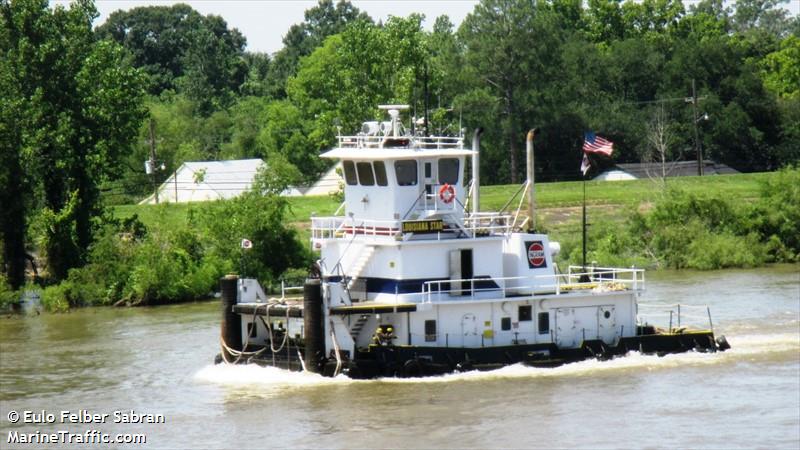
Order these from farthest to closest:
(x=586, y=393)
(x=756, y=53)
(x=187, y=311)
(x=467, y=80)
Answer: (x=756, y=53) < (x=467, y=80) < (x=187, y=311) < (x=586, y=393)

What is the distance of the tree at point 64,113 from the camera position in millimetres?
55344

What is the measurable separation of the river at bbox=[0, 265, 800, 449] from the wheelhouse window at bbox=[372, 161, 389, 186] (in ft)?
16.0

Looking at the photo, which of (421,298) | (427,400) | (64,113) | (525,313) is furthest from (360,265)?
(64,113)

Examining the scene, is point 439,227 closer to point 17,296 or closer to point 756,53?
point 17,296

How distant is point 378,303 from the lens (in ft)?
112

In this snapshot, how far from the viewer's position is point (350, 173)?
3588 cm

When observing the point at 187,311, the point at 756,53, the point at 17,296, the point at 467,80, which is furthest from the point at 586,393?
the point at 756,53

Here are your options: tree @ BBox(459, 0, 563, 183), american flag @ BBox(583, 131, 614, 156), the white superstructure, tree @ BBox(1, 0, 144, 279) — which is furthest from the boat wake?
tree @ BBox(459, 0, 563, 183)

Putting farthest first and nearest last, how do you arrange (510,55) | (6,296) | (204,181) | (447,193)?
(510,55)
(204,181)
(6,296)
(447,193)

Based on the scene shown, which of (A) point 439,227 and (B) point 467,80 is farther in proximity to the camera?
(B) point 467,80

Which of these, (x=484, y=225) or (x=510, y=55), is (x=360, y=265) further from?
(x=510, y=55)

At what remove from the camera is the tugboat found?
33.3m

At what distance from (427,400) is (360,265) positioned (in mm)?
4359

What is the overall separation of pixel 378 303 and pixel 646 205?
3730 cm
